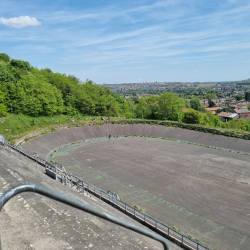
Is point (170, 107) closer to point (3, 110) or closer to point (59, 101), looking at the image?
point (59, 101)

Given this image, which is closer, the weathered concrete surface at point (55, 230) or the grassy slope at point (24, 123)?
the weathered concrete surface at point (55, 230)

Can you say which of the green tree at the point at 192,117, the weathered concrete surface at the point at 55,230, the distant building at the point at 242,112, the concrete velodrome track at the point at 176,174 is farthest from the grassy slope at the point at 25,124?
the distant building at the point at 242,112

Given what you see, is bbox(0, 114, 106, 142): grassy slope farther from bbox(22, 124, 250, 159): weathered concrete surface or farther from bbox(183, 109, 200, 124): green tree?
bbox(183, 109, 200, 124): green tree

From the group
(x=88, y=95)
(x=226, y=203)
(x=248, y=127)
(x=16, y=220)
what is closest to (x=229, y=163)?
(x=226, y=203)

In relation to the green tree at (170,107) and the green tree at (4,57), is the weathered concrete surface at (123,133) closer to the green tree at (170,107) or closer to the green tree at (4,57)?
the green tree at (170,107)

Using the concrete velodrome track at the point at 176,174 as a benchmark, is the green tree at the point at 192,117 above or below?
above

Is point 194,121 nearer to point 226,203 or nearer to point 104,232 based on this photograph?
point 226,203
